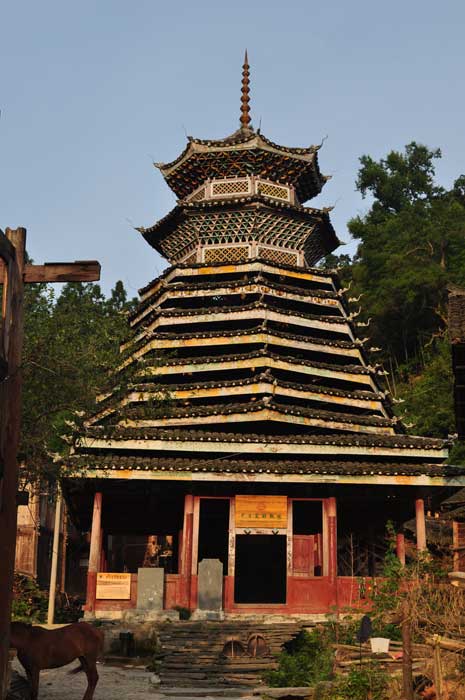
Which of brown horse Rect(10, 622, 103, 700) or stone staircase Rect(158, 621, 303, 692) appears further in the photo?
stone staircase Rect(158, 621, 303, 692)

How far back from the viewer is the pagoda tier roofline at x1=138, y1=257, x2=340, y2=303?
3366 cm

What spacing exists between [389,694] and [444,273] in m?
46.1

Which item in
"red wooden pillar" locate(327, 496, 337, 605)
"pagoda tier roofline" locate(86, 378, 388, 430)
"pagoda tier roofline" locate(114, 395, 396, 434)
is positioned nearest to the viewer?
"red wooden pillar" locate(327, 496, 337, 605)

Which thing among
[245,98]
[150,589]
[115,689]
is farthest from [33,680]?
[245,98]

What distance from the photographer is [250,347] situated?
3225 centimetres

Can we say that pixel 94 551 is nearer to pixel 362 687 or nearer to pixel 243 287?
pixel 243 287

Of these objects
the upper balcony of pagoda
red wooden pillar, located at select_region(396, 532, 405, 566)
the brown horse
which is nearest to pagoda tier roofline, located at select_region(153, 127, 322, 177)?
the upper balcony of pagoda

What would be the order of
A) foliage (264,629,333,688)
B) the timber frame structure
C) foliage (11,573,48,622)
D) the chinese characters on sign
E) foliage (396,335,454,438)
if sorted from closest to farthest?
foliage (264,629,333,688), the timber frame structure, the chinese characters on sign, foliage (11,573,48,622), foliage (396,335,454,438)

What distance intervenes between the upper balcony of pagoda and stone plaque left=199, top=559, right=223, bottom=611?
641 inches

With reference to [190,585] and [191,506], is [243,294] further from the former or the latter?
[190,585]

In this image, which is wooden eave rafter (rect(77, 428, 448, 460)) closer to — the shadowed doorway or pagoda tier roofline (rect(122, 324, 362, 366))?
pagoda tier roofline (rect(122, 324, 362, 366))

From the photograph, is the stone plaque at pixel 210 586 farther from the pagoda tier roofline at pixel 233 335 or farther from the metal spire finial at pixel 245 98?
the metal spire finial at pixel 245 98

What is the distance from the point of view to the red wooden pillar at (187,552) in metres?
26.5

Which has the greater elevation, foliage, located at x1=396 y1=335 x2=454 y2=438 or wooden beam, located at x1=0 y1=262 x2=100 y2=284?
foliage, located at x1=396 y1=335 x2=454 y2=438
